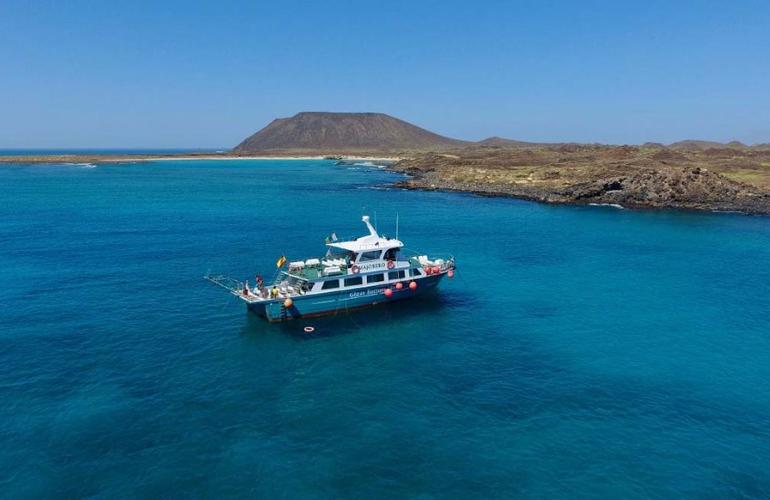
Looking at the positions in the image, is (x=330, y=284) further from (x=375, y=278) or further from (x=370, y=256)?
(x=370, y=256)

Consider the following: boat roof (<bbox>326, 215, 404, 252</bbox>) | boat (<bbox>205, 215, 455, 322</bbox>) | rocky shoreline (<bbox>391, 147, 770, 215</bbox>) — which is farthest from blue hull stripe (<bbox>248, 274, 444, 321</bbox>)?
rocky shoreline (<bbox>391, 147, 770, 215</bbox>)

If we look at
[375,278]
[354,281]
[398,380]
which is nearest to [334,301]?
[354,281]

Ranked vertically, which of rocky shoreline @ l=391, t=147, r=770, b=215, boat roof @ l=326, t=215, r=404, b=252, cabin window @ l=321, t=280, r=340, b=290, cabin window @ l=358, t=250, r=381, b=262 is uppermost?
rocky shoreline @ l=391, t=147, r=770, b=215

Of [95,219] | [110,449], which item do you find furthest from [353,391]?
[95,219]

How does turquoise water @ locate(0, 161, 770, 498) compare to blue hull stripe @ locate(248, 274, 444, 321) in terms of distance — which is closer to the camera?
turquoise water @ locate(0, 161, 770, 498)

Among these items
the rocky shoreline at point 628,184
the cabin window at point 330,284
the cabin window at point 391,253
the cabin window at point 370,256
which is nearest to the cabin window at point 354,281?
the cabin window at point 330,284

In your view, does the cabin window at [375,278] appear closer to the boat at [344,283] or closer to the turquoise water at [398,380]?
the boat at [344,283]

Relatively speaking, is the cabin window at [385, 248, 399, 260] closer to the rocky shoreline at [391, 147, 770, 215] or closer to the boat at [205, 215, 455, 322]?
the boat at [205, 215, 455, 322]
